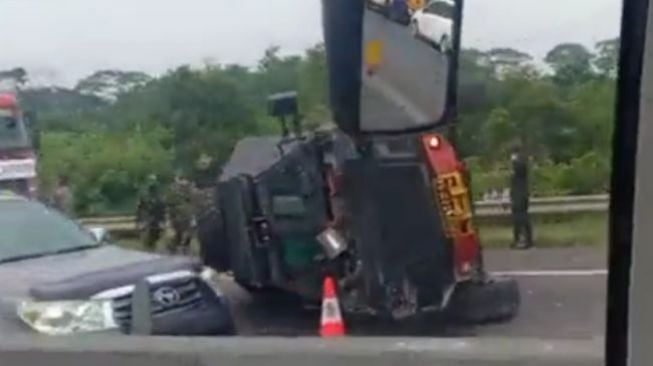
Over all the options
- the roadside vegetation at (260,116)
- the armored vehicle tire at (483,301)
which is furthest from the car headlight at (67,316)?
the armored vehicle tire at (483,301)

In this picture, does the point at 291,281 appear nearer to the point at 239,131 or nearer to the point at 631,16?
the point at 239,131

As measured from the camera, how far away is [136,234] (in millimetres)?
4016

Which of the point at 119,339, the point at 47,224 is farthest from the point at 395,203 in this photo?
the point at 47,224

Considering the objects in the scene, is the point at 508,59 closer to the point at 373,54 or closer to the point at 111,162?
the point at 373,54

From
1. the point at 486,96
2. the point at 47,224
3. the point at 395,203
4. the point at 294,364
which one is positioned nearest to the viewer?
the point at 486,96

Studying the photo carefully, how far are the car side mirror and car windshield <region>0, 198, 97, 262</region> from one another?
16 cm

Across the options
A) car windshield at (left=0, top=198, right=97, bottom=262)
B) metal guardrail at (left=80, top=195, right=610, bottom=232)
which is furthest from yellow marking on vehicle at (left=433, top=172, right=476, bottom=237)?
car windshield at (left=0, top=198, right=97, bottom=262)

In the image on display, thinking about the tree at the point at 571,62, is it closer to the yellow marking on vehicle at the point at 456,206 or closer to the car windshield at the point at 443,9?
the car windshield at the point at 443,9

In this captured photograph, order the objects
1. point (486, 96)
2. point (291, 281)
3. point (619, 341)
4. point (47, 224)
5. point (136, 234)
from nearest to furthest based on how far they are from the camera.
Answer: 1. point (619, 341)
2. point (486, 96)
3. point (291, 281)
4. point (136, 234)
5. point (47, 224)

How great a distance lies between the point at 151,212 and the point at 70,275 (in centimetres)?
156

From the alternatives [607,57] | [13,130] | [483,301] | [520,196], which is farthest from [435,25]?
[13,130]

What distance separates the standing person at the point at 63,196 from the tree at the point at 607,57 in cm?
159

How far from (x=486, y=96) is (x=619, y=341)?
54 cm

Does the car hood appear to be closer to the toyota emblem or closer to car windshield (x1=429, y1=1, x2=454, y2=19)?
the toyota emblem
